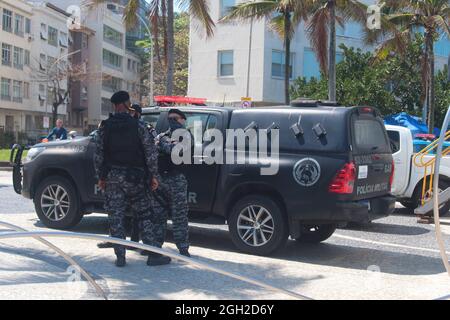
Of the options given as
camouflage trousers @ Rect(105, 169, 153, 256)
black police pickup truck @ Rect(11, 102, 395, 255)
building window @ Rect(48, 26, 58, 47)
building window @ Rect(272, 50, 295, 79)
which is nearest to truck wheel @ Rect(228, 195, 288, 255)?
black police pickup truck @ Rect(11, 102, 395, 255)

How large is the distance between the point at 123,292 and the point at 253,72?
2841 centimetres

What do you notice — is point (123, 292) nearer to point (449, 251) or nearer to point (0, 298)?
point (0, 298)

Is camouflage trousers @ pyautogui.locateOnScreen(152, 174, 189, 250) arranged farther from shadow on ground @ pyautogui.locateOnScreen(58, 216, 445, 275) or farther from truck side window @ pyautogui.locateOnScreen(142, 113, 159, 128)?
truck side window @ pyautogui.locateOnScreen(142, 113, 159, 128)

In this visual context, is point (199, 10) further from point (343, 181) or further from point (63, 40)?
point (63, 40)

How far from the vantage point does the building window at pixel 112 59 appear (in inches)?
2761

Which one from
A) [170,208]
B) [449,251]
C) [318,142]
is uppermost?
[318,142]

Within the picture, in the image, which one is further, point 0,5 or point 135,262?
point 0,5

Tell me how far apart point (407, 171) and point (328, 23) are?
1094 centimetres

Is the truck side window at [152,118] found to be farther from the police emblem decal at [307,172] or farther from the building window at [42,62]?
the building window at [42,62]

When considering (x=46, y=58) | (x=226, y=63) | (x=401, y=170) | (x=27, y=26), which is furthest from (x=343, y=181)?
(x=46, y=58)

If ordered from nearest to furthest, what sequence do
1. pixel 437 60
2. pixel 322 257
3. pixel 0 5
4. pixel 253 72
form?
pixel 322 257
pixel 253 72
pixel 437 60
pixel 0 5

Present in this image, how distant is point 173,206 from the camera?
6.91 metres

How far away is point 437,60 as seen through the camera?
138 ft

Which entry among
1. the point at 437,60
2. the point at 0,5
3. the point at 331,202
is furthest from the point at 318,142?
the point at 0,5
